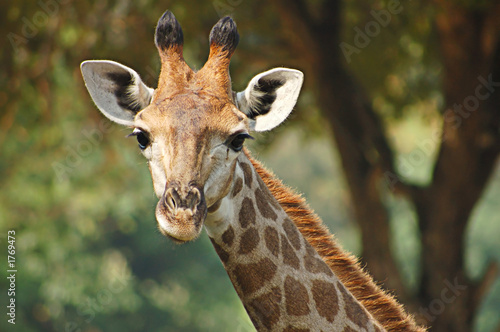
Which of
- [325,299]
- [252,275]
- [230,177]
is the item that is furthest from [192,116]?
[325,299]

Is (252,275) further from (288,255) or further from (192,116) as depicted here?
(192,116)

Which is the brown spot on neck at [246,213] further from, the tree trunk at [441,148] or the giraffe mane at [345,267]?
the tree trunk at [441,148]

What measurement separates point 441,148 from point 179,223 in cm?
827

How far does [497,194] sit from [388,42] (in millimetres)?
39433

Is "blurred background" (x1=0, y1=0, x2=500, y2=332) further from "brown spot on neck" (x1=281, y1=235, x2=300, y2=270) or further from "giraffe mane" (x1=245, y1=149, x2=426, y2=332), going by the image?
"brown spot on neck" (x1=281, y1=235, x2=300, y2=270)

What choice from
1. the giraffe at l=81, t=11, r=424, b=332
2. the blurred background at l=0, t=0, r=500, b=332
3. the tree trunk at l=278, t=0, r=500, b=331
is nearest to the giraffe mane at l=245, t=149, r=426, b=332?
the giraffe at l=81, t=11, r=424, b=332

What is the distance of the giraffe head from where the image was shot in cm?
379

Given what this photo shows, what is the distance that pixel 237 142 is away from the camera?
13.7 ft

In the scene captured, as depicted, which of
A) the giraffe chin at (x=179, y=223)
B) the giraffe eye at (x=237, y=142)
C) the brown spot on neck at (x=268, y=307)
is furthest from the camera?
the brown spot on neck at (x=268, y=307)

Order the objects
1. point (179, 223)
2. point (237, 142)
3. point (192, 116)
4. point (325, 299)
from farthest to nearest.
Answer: point (325, 299), point (237, 142), point (192, 116), point (179, 223)

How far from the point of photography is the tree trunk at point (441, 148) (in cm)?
1031

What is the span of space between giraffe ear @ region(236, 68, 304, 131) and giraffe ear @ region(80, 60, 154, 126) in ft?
2.30

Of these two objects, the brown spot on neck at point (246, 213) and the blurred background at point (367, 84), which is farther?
the blurred background at point (367, 84)

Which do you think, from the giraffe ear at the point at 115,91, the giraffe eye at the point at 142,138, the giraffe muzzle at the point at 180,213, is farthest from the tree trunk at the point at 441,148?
the giraffe muzzle at the point at 180,213
